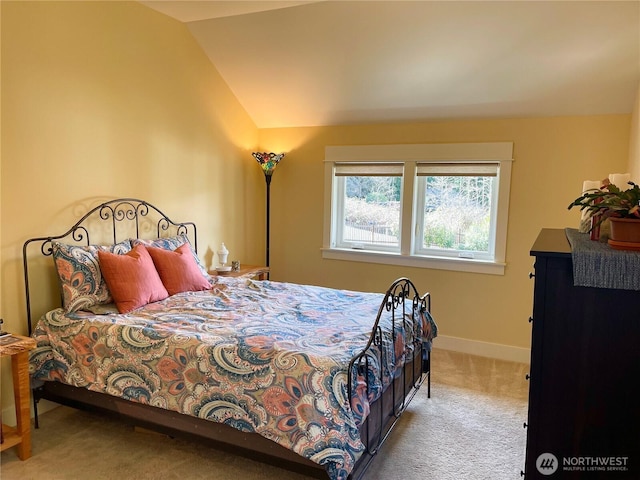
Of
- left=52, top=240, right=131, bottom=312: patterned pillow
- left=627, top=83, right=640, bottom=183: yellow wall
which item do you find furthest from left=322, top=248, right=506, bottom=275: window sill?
left=52, top=240, right=131, bottom=312: patterned pillow

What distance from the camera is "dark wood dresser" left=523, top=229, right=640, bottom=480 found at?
1.35 meters

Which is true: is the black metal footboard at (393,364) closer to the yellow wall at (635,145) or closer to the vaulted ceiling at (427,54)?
the yellow wall at (635,145)

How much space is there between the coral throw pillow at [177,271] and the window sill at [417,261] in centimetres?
159

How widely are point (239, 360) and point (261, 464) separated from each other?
2.26ft

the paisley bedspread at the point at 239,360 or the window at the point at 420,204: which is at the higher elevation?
the window at the point at 420,204

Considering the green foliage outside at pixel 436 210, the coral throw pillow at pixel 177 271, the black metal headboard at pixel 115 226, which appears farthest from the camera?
the green foliage outside at pixel 436 210

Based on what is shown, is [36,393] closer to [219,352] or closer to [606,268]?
[219,352]

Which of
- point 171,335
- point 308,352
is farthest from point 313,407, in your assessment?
point 171,335

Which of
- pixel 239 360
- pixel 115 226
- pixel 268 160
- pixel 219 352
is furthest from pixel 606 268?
pixel 268 160

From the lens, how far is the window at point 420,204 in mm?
3982

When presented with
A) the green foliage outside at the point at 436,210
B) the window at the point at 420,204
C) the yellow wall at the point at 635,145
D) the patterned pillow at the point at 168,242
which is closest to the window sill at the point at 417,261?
the window at the point at 420,204

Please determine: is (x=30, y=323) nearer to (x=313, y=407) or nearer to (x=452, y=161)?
(x=313, y=407)

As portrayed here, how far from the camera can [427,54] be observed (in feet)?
11.3

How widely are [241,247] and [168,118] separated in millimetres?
1531
